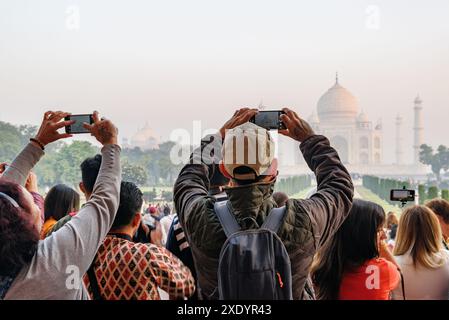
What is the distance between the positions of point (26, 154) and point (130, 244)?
400 mm

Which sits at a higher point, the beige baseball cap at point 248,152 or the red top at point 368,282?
the beige baseball cap at point 248,152

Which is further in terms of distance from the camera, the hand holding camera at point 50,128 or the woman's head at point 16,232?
the hand holding camera at point 50,128

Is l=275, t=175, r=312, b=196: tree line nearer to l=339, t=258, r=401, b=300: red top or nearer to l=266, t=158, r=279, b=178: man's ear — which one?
l=339, t=258, r=401, b=300: red top

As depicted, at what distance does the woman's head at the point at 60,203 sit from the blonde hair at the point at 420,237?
1.25 metres

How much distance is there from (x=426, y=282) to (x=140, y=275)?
41.5 inches

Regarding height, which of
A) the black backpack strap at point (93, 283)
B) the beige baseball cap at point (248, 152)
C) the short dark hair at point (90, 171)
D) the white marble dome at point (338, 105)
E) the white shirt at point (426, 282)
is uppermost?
the beige baseball cap at point (248, 152)

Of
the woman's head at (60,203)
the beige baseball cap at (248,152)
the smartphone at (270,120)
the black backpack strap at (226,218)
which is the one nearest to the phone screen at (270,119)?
the smartphone at (270,120)

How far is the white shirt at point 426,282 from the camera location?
5.90 feet

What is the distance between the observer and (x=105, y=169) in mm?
1262

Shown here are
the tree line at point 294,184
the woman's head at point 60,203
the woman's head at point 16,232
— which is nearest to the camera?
the woman's head at point 16,232

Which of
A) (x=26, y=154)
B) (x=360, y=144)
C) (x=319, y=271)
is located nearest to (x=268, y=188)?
(x=319, y=271)

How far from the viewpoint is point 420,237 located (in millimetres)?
1875

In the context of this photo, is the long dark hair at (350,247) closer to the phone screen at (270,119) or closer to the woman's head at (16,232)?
the phone screen at (270,119)
